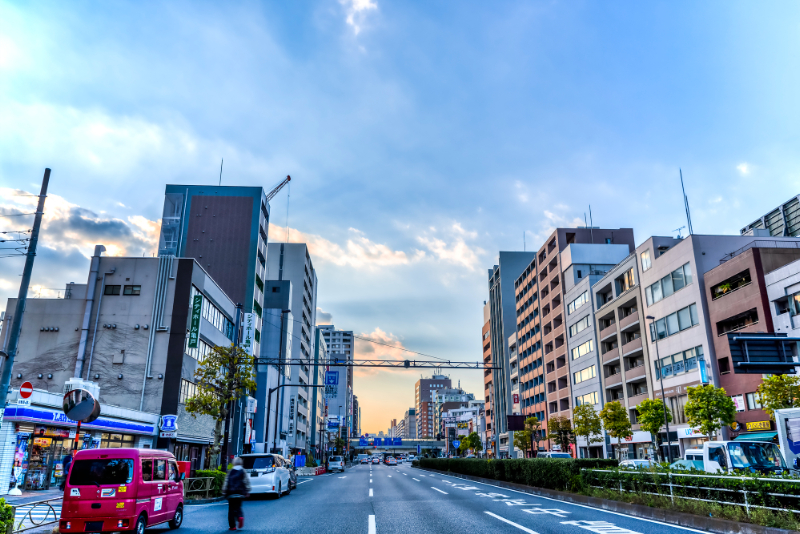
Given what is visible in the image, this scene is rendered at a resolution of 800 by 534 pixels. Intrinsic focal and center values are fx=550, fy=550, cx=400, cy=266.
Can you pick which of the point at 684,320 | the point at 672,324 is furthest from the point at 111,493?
the point at 672,324

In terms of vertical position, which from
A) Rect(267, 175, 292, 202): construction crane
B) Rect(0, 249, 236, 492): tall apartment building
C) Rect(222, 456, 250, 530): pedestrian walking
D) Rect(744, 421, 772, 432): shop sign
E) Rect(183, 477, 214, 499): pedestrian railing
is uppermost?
Rect(267, 175, 292, 202): construction crane

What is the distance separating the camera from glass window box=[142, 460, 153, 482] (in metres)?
12.8

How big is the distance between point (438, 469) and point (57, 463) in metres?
42.7

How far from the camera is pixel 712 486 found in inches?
545

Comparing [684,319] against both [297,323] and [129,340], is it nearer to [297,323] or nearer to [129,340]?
[129,340]

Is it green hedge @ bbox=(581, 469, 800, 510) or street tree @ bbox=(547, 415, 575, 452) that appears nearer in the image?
green hedge @ bbox=(581, 469, 800, 510)

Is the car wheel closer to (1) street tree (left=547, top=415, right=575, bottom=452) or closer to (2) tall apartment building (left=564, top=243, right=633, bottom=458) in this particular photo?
(2) tall apartment building (left=564, top=243, right=633, bottom=458)

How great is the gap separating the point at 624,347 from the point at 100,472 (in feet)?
176

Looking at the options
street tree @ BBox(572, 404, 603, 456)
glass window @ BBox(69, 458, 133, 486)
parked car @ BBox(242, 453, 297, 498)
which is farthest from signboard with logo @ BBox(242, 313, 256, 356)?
glass window @ BBox(69, 458, 133, 486)

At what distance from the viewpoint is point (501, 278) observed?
112 m

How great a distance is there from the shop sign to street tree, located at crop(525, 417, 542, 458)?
1731 inches

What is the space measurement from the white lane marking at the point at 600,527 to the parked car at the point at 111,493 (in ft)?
32.5

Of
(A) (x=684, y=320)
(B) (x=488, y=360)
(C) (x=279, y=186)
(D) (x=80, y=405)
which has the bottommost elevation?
(D) (x=80, y=405)

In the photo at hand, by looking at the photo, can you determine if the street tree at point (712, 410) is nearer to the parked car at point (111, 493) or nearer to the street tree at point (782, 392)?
the street tree at point (782, 392)
